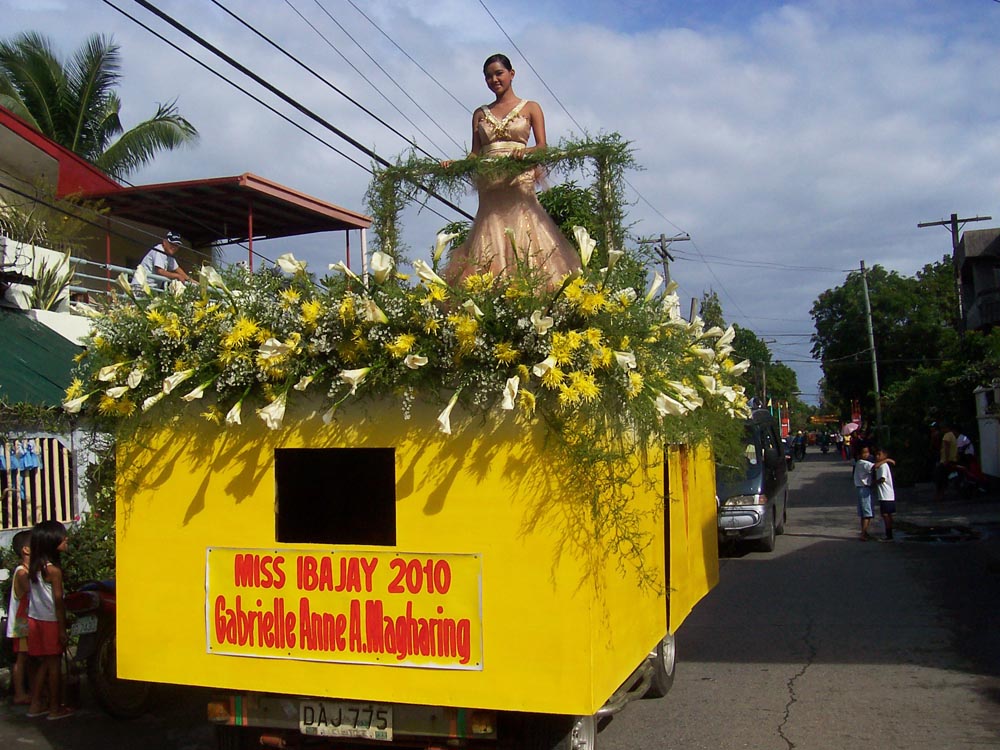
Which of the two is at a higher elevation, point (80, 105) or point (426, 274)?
point (80, 105)

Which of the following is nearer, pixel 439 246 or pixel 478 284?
pixel 478 284

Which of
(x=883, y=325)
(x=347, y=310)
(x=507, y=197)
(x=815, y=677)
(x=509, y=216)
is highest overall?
(x=883, y=325)

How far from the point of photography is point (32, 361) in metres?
9.86

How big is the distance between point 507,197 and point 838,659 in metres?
5.01

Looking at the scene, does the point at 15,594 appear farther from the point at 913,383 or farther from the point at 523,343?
the point at 913,383

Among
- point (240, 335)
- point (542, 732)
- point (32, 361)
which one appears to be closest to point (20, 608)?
point (240, 335)

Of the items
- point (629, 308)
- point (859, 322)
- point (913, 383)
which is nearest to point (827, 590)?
point (629, 308)

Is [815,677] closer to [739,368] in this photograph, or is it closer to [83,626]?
[739,368]

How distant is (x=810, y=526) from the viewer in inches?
696

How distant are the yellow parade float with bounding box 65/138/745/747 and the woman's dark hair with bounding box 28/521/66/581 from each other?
90.1 inches

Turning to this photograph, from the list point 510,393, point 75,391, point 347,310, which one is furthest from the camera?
point 75,391

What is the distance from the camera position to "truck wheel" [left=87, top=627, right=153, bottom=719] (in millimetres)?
6605

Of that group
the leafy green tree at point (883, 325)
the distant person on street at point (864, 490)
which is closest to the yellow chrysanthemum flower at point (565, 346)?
the distant person on street at point (864, 490)

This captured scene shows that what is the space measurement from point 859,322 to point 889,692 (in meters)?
56.8
